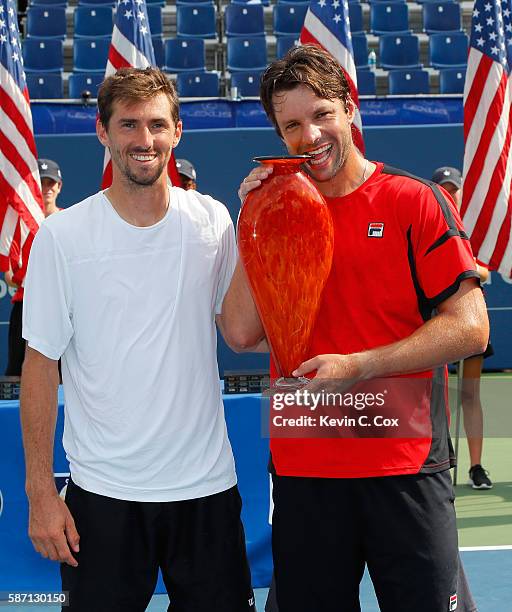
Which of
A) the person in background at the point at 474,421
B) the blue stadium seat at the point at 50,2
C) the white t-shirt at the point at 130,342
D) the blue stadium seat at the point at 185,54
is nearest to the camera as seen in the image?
the white t-shirt at the point at 130,342

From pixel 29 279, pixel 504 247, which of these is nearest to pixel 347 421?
pixel 29 279

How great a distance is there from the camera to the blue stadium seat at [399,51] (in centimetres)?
1348

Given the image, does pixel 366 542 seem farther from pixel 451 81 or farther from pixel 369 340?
pixel 451 81

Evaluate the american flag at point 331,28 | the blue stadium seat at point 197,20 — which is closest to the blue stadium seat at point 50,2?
the blue stadium seat at point 197,20

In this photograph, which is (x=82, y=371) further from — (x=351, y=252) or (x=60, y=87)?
(x=60, y=87)

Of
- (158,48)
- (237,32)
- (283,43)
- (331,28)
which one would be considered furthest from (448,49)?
(331,28)

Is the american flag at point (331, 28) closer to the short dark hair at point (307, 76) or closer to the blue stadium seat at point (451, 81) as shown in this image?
the short dark hair at point (307, 76)

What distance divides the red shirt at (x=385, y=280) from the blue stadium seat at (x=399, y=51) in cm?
1189

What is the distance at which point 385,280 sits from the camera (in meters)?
2.08

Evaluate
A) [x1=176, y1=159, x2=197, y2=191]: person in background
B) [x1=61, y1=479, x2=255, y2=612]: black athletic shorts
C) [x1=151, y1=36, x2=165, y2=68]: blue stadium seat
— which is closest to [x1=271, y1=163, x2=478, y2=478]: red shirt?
[x1=61, y1=479, x2=255, y2=612]: black athletic shorts

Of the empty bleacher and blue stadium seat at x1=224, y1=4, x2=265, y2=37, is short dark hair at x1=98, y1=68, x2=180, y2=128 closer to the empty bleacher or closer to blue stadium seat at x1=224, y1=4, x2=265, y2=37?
the empty bleacher

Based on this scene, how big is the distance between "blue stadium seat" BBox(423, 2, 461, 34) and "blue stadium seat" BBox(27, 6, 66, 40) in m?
5.47

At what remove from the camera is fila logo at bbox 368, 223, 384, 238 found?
2078mm

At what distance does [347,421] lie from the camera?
6.70 ft
